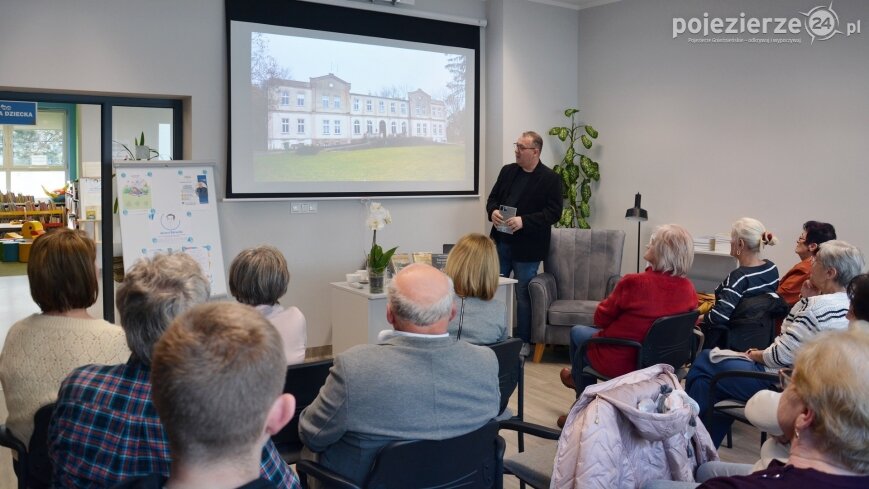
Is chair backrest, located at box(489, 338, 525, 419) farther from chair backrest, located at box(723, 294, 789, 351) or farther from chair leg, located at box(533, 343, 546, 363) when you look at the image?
chair leg, located at box(533, 343, 546, 363)

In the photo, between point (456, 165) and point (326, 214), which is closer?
point (326, 214)

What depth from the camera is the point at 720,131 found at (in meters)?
6.30

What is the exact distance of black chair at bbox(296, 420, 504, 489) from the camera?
2.08 metres

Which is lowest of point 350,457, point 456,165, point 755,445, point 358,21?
point 755,445

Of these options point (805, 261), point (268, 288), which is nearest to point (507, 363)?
point (268, 288)

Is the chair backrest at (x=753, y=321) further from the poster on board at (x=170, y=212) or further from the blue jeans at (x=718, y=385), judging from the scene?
the poster on board at (x=170, y=212)

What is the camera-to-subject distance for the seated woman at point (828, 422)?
159 centimetres

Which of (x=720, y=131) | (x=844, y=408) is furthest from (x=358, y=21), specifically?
(x=844, y=408)

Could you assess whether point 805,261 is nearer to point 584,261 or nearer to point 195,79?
point 584,261

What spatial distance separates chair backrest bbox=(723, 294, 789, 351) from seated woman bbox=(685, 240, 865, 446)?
391 millimetres

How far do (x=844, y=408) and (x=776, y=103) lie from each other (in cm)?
491

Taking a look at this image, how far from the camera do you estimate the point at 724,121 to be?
627 cm

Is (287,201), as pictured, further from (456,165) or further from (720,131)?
(720,131)

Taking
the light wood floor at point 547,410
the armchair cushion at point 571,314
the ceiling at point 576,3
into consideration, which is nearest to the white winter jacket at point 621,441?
the light wood floor at point 547,410
